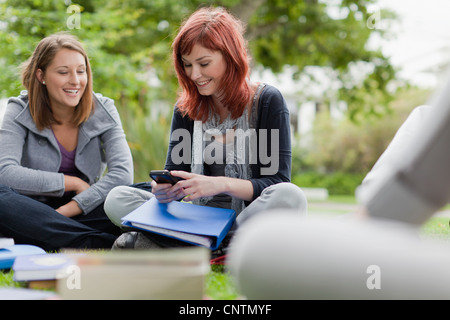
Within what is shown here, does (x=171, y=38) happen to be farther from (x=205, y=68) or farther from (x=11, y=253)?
(x=11, y=253)

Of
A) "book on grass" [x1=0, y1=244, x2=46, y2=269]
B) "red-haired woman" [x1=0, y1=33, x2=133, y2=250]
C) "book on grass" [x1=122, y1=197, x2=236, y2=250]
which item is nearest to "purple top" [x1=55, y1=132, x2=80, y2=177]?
"red-haired woman" [x1=0, y1=33, x2=133, y2=250]

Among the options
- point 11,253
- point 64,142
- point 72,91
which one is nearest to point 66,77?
point 72,91

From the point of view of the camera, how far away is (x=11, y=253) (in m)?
2.14

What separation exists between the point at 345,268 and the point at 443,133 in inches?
13.3

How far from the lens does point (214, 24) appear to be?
240 centimetres

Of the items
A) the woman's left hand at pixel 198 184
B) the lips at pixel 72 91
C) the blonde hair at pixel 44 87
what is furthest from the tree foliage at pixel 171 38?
the woman's left hand at pixel 198 184

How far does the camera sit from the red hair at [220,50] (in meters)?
2.38

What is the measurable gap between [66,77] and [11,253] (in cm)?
119

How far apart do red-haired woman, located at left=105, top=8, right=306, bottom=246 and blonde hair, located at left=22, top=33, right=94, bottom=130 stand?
0.70 m

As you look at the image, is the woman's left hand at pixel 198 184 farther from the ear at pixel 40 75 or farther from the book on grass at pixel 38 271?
the ear at pixel 40 75

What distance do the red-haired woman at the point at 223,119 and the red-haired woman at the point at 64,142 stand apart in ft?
1.14

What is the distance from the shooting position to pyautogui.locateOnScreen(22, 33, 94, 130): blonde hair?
9.41 ft
